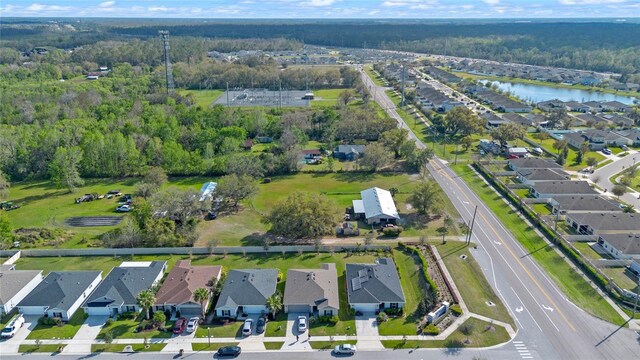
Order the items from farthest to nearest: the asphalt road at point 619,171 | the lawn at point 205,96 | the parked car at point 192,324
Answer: the lawn at point 205,96 < the asphalt road at point 619,171 < the parked car at point 192,324

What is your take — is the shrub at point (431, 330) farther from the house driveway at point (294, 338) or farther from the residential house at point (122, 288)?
the residential house at point (122, 288)

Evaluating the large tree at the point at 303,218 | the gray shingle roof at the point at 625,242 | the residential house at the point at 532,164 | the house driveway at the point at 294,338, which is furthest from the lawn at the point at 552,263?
the house driveway at the point at 294,338

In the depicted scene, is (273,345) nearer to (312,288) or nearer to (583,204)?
(312,288)

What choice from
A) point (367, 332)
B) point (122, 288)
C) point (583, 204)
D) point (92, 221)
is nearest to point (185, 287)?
point (122, 288)

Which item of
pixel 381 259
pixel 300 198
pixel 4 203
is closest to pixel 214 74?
pixel 4 203

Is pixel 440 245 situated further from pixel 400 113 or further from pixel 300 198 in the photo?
pixel 400 113

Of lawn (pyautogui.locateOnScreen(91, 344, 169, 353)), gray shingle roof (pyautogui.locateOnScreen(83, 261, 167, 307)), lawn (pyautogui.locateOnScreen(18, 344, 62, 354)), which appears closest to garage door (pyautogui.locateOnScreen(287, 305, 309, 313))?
lawn (pyautogui.locateOnScreen(91, 344, 169, 353))

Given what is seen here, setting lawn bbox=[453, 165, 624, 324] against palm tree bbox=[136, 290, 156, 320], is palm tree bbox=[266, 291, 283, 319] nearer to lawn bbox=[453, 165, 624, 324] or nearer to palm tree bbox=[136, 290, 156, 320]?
palm tree bbox=[136, 290, 156, 320]
